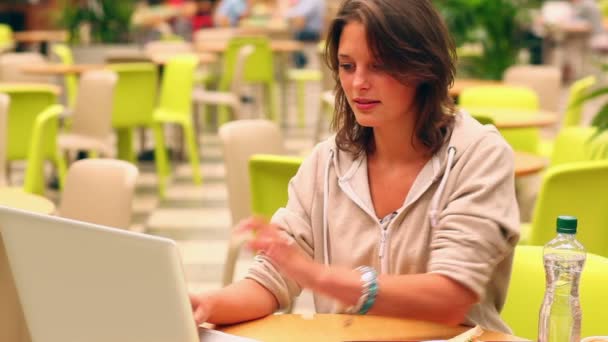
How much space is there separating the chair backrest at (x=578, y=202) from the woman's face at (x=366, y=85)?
1.28 meters

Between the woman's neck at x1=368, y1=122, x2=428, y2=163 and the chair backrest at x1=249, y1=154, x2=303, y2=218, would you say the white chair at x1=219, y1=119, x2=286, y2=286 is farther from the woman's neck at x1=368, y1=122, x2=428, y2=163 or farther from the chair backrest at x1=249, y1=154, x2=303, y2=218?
the woman's neck at x1=368, y1=122, x2=428, y2=163

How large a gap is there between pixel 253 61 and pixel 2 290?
7.97 metres

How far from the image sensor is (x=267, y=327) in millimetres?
1956

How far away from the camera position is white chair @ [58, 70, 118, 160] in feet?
21.2

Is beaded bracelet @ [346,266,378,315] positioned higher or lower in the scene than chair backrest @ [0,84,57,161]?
higher

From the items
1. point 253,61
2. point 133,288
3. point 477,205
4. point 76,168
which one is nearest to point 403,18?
point 477,205

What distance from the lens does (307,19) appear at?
43.0 feet

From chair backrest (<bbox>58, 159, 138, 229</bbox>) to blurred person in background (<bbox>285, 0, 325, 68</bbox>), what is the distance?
31.6 feet

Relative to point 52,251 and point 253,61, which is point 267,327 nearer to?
point 52,251

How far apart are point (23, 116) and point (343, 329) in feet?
14.6

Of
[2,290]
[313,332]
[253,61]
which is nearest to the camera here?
[313,332]

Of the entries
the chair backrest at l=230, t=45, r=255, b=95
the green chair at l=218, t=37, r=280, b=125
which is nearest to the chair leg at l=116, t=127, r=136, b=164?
the chair backrest at l=230, t=45, r=255, b=95

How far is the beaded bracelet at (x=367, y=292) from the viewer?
1902 mm

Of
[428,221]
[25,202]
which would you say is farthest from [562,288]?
[25,202]
